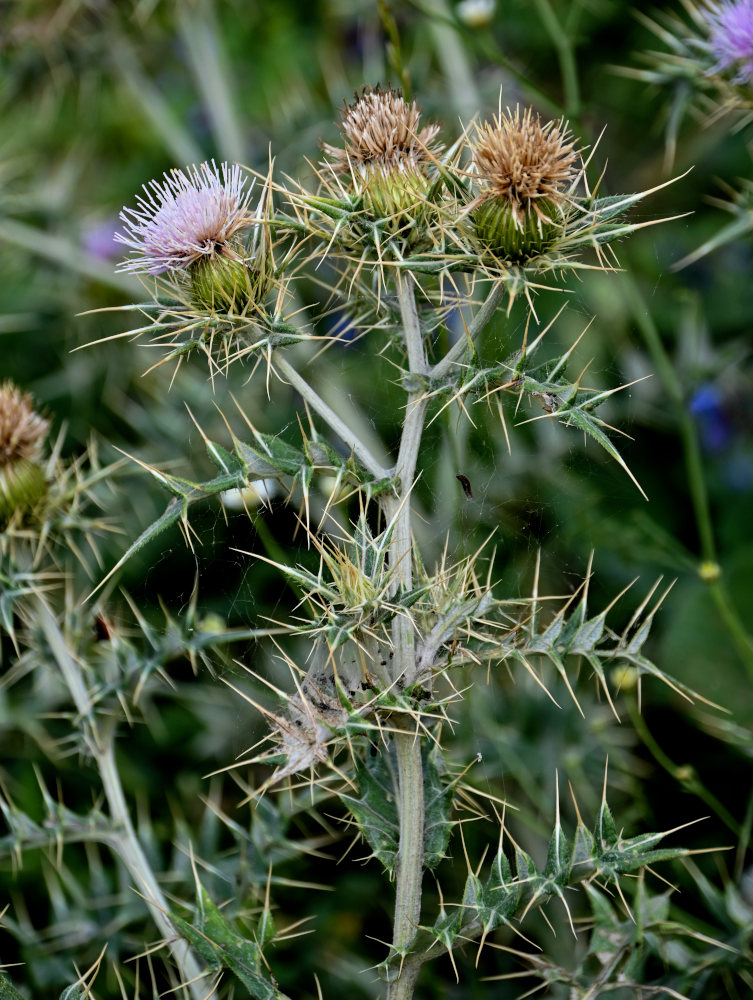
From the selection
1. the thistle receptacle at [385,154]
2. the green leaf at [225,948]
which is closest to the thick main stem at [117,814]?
the green leaf at [225,948]

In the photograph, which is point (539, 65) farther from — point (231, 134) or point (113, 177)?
point (113, 177)

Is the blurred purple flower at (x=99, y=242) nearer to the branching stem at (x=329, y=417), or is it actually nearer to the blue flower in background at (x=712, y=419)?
the blue flower in background at (x=712, y=419)

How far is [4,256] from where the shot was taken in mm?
4469

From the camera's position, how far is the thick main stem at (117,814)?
194 cm

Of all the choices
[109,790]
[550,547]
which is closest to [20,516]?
[109,790]

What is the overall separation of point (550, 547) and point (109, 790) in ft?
4.55

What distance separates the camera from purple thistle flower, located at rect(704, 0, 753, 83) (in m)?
2.33

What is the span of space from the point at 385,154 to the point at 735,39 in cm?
124

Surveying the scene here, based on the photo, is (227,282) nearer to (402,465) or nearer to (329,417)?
(329,417)

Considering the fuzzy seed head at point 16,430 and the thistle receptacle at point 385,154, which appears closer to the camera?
the thistle receptacle at point 385,154

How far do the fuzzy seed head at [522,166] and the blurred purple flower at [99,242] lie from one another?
2984mm

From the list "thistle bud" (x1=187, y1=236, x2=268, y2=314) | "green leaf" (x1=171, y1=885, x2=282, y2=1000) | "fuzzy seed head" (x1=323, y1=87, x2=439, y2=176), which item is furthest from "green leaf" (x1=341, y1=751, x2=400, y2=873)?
"fuzzy seed head" (x1=323, y1=87, x2=439, y2=176)

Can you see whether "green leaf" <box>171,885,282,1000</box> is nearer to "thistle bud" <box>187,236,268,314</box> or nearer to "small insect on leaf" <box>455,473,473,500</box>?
"small insect on leaf" <box>455,473,473,500</box>

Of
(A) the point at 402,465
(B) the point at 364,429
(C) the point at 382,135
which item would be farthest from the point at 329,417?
(B) the point at 364,429
